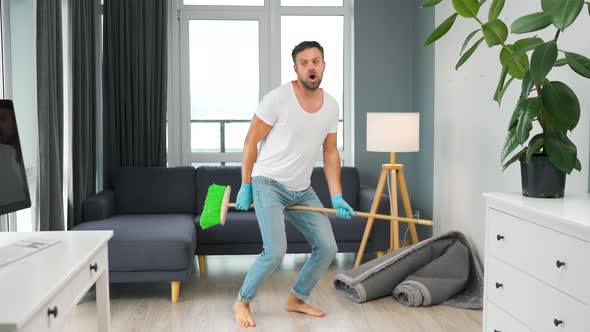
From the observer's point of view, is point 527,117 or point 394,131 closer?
point 527,117

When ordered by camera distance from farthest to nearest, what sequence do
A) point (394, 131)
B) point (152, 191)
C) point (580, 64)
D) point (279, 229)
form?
point (152, 191), point (394, 131), point (279, 229), point (580, 64)

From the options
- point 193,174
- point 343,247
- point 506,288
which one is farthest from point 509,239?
point 193,174

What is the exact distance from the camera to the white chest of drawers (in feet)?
7.28

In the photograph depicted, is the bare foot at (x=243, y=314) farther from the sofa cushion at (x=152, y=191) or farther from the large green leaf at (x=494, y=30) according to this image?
the large green leaf at (x=494, y=30)

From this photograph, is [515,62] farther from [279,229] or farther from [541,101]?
[279,229]

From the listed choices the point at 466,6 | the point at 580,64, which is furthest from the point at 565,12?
the point at 466,6

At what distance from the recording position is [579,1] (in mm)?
2266

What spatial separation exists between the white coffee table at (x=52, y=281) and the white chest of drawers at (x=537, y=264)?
1.52 meters

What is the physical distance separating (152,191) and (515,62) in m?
3.19

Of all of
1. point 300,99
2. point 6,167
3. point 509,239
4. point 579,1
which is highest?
point 579,1

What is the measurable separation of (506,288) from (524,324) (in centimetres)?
20

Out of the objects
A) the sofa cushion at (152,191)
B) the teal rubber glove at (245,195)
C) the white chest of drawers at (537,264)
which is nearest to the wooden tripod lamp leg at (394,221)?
the teal rubber glove at (245,195)

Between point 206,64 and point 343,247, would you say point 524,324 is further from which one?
point 206,64

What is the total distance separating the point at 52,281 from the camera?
1.81m
